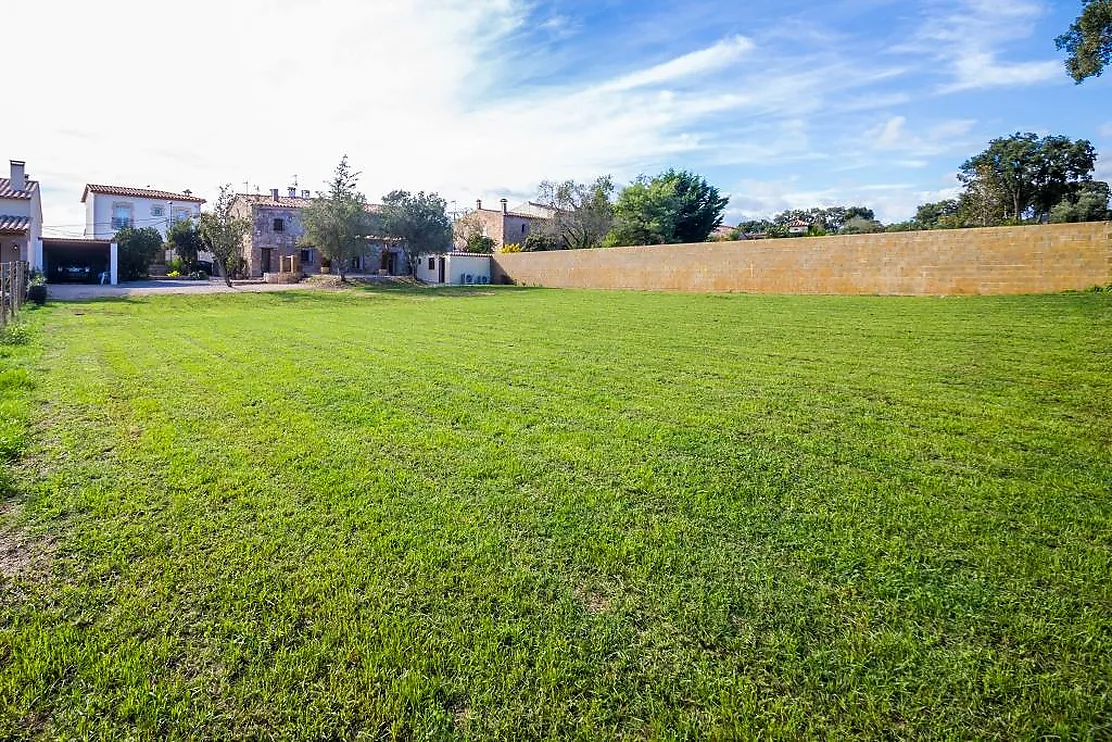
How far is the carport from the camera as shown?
2950 centimetres

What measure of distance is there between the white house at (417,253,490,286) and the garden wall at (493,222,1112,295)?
1046 centimetres

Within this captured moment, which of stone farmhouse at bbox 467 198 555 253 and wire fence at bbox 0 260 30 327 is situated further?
stone farmhouse at bbox 467 198 555 253

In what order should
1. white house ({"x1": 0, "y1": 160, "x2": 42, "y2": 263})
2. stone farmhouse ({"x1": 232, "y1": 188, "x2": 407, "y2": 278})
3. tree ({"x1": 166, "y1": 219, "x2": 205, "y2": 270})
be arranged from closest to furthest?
white house ({"x1": 0, "y1": 160, "x2": 42, "y2": 263}), tree ({"x1": 166, "y1": 219, "x2": 205, "y2": 270}), stone farmhouse ({"x1": 232, "y1": 188, "x2": 407, "y2": 278})

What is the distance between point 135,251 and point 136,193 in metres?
12.8

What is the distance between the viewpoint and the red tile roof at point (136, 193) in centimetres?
4084

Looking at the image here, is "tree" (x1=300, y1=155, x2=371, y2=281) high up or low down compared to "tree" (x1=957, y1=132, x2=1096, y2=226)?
down

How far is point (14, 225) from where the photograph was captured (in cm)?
2262

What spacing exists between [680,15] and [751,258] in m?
12.3

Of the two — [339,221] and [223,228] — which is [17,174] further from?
[339,221]

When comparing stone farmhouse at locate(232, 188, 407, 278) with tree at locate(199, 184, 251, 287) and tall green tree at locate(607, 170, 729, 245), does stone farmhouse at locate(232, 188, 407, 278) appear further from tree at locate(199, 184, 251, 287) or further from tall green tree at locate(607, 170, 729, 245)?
tall green tree at locate(607, 170, 729, 245)

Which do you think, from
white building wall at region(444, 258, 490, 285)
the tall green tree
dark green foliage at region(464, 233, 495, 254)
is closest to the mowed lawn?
white building wall at region(444, 258, 490, 285)

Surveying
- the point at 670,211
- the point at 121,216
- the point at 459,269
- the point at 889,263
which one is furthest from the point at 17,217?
the point at 889,263

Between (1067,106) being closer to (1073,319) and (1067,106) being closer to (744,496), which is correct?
(1073,319)

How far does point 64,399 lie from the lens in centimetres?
559
